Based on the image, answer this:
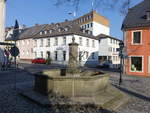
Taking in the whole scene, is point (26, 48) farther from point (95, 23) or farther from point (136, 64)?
point (136, 64)

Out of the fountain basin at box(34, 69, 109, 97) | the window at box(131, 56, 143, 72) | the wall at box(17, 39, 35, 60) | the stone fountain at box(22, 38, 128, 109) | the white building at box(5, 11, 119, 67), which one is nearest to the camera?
the stone fountain at box(22, 38, 128, 109)

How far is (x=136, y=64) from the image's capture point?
65.9 ft

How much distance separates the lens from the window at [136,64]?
1981cm

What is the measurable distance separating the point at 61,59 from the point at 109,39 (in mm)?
16851

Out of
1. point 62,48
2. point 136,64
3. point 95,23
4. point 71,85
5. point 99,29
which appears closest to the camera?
point 71,85

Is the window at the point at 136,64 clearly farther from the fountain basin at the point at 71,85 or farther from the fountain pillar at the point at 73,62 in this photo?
the fountain basin at the point at 71,85

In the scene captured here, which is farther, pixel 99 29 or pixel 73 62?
pixel 99 29

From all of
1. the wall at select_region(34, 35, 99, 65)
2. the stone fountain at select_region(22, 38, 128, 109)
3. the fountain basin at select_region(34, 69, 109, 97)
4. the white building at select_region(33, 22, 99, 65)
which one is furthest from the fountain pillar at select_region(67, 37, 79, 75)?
the wall at select_region(34, 35, 99, 65)

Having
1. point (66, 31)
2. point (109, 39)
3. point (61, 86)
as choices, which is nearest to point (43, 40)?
point (66, 31)

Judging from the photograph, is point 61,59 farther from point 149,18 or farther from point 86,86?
point 86,86

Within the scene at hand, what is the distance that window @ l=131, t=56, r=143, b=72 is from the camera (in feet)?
65.0

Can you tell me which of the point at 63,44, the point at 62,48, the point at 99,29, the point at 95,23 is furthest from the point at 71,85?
the point at 99,29

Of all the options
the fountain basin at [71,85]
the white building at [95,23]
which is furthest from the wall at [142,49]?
the white building at [95,23]

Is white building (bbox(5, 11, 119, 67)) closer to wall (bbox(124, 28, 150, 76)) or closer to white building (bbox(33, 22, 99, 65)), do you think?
white building (bbox(33, 22, 99, 65))
